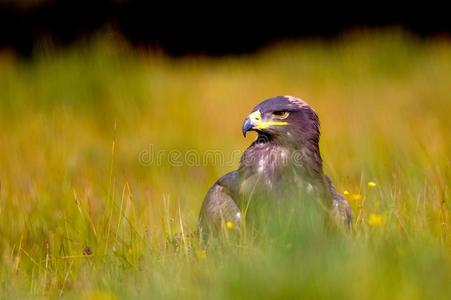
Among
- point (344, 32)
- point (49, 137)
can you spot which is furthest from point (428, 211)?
point (344, 32)

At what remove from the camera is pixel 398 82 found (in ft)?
29.3

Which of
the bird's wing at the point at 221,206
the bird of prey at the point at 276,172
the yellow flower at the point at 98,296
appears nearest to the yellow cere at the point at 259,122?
the bird of prey at the point at 276,172

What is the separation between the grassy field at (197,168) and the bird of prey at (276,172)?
0.50 feet

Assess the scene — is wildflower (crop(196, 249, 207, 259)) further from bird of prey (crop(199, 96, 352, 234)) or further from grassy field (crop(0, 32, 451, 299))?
bird of prey (crop(199, 96, 352, 234))

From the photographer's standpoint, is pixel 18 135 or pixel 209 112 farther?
pixel 209 112

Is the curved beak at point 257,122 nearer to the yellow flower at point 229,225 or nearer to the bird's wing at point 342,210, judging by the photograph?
the bird's wing at point 342,210

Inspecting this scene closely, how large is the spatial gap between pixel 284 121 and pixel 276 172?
0.83 ft

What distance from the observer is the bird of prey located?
3.60 metres

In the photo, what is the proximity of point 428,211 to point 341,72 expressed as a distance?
5.84 meters

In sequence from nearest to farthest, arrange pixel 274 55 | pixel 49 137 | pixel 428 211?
pixel 428 211, pixel 49 137, pixel 274 55

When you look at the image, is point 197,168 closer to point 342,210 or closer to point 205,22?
point 342,210

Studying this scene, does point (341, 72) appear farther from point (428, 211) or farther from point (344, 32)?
point (428, 211)

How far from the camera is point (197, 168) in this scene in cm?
582

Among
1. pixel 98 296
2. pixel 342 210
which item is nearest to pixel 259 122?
pixel 342 210
